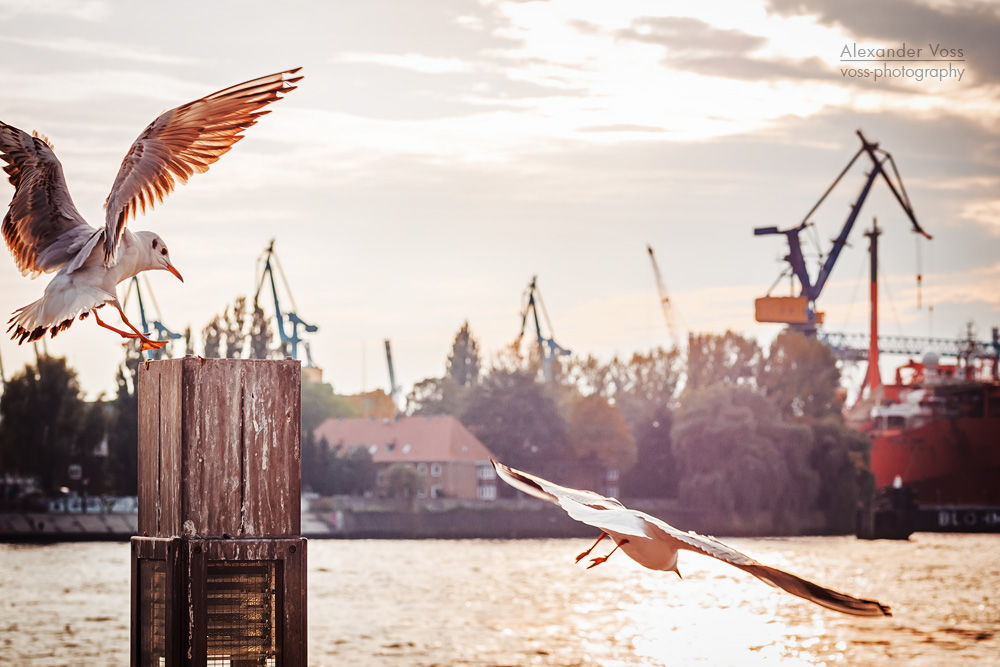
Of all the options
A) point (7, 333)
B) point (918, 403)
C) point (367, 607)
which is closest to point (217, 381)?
point (7, 333)

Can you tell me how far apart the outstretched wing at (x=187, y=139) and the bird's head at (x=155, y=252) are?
13 cm

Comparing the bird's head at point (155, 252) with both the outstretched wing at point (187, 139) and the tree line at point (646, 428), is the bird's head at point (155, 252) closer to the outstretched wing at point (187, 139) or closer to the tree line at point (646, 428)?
the outstretched wing at point (187, 139)

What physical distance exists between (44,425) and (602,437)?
31.3 meters

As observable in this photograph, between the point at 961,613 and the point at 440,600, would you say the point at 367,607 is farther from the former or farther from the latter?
the point at 961,613

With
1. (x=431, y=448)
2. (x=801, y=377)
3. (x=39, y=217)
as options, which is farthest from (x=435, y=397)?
(x=39, y=217)

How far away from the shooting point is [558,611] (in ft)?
128

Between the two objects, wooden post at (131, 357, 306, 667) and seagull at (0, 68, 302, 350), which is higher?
seagull at (0, 68, 302, 350)

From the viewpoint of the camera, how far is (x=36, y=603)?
37.9 m

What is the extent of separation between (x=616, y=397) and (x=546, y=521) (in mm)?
21315

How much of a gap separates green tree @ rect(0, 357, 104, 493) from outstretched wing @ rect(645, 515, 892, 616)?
7059 cm

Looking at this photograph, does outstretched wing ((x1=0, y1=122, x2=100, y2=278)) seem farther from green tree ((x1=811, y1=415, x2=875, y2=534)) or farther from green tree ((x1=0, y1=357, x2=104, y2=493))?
green tree ((x1=0, y1=357, x2=104, y2=493))

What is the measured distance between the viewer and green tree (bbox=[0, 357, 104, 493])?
2864 inches

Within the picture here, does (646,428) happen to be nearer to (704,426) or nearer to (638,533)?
(704,426)

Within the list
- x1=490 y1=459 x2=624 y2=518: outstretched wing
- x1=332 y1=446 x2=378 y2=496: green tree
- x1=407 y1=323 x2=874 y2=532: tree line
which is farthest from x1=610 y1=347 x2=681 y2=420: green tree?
x1=490 y1=459 x2=624 y2=518: outstretched wing
